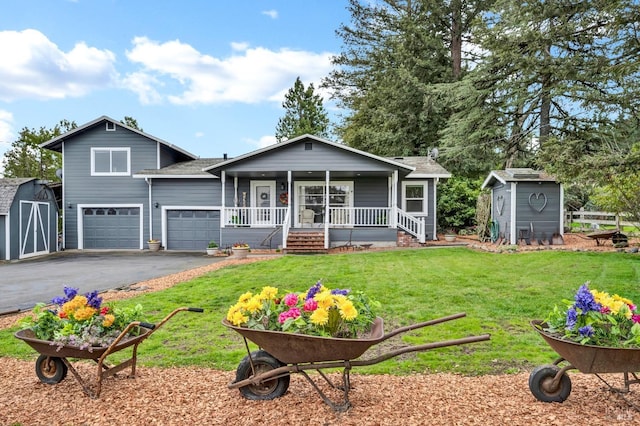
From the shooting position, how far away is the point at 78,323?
132 inches

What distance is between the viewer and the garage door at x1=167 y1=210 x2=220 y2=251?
56.6ft

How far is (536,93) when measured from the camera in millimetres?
18781

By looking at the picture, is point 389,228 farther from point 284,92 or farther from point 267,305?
point 284,92

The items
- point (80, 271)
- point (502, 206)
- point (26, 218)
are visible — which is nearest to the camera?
point (80, 271)

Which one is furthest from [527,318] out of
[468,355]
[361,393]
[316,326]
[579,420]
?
[316,326]

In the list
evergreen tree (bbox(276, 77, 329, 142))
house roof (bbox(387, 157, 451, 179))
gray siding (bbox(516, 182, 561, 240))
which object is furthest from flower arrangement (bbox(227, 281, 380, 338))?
evergreen tree (bbox(276, 77, 329, 142))

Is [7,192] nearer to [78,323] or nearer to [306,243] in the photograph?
[306,243]

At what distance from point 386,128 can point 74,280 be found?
19.6 metres

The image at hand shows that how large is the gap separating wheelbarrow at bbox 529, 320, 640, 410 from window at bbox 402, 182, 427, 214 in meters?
14.3

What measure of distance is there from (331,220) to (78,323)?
13.2 meters

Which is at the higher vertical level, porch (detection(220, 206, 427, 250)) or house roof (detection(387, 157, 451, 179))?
house roof (detection(387, 157, 451, 179))

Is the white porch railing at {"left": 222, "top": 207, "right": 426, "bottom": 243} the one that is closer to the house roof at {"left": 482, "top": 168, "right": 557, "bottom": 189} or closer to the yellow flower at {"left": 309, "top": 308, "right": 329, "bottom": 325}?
the house roof at {"left": 482, "top": 168, "right": 557, "bottom": 189}

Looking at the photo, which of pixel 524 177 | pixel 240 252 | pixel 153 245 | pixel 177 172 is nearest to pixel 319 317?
pixel 240 252

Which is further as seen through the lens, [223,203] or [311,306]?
[223,203]
